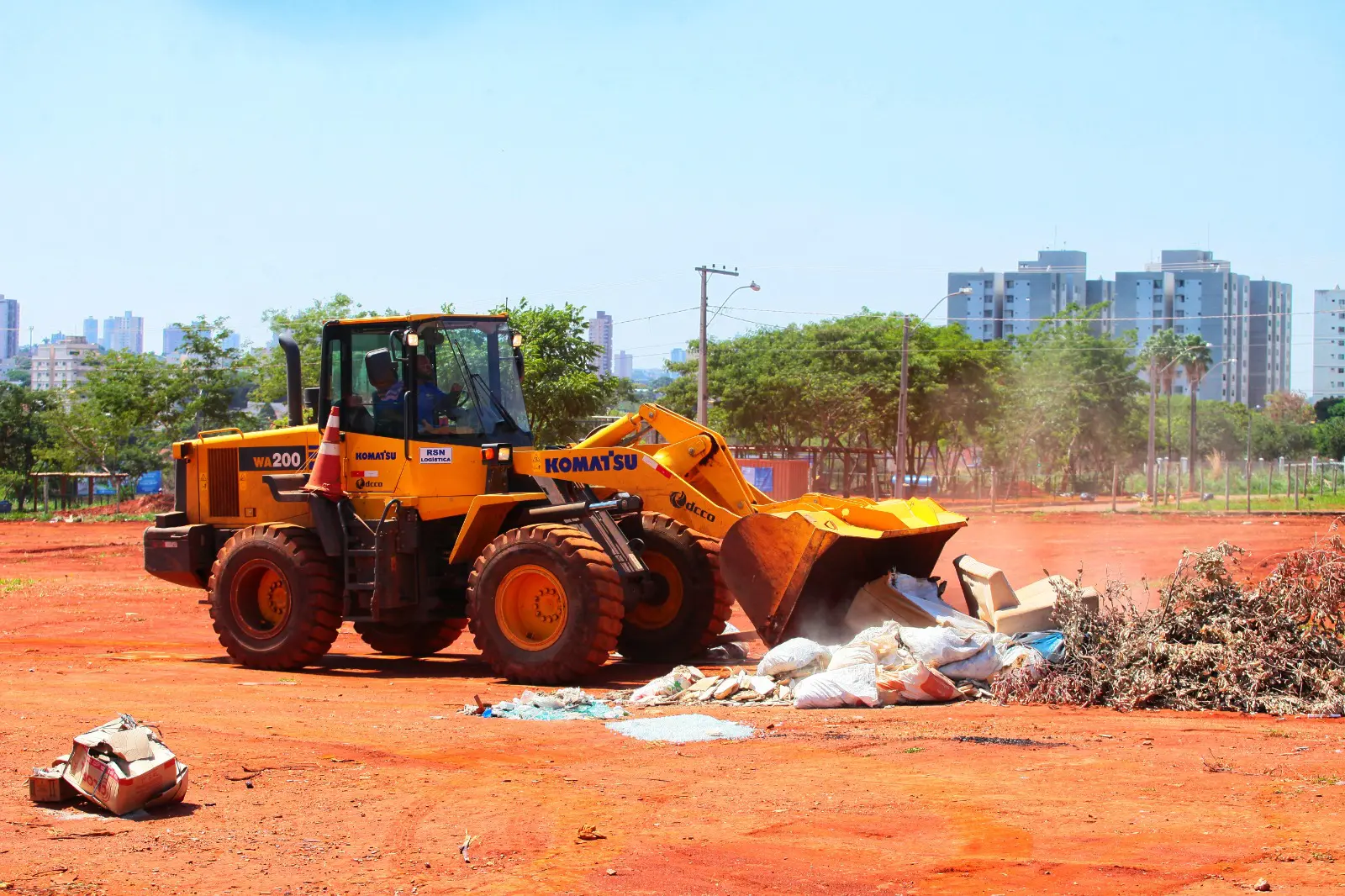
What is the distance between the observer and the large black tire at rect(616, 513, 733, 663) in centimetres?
1266

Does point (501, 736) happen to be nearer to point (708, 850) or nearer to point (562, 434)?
point (708, 850)

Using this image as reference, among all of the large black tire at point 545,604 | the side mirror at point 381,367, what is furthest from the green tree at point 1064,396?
the large black tire at point 545,604

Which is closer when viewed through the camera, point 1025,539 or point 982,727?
point 982,727

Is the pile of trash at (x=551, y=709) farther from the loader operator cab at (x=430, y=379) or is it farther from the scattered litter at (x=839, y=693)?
the loader operator cab at (x=430, y=379)

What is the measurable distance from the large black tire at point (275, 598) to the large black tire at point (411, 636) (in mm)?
1249

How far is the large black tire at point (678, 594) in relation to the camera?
12656mm

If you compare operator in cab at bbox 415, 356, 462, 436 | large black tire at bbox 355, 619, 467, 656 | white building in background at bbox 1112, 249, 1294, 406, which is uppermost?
white building in background at bbox 1112, 249, 1294, 406

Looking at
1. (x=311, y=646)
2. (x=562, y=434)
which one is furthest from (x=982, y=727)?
(x=562, y=434)

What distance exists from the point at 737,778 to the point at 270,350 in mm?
45868

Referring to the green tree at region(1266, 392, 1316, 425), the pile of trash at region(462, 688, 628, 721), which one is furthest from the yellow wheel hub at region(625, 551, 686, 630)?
the green tree at region(1266, 392, 1316, 425)

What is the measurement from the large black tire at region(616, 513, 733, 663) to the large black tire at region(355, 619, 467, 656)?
2.58 m

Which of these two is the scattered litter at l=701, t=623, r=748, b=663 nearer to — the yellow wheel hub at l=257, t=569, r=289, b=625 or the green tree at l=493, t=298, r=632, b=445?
the yellow wheel hub at l=257, t=569, r=289, b=625

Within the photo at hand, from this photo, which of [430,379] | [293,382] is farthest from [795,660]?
[293,382]

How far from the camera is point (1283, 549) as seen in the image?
84.5 feet
